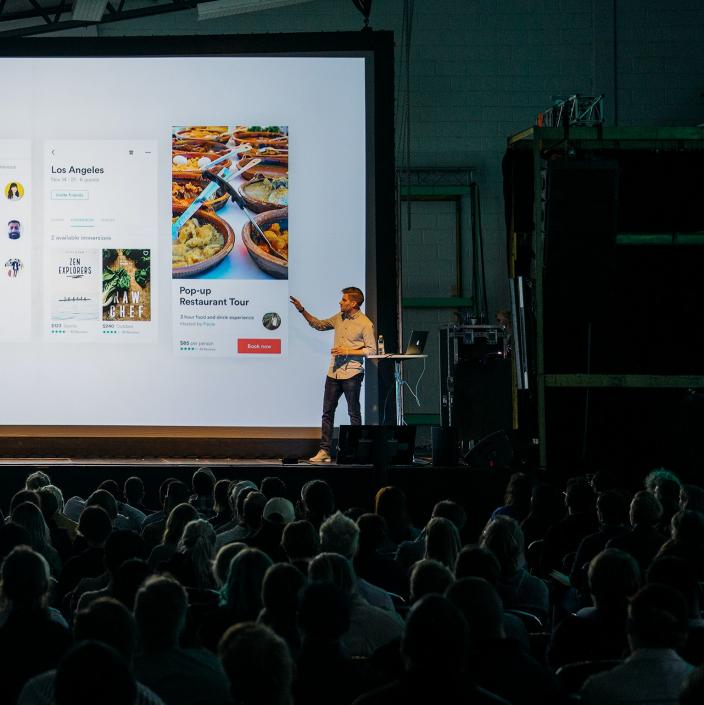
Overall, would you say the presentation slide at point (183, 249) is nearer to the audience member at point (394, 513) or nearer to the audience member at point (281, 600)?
the audience member at point (394, 513)

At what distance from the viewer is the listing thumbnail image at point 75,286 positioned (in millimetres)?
10344

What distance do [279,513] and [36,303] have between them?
6.02m

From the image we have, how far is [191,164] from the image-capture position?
34.0ft

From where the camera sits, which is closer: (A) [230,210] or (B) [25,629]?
(B) [25,629]

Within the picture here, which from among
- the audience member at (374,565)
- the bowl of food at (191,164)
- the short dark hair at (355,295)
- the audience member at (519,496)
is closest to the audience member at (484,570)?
the audience member at (374,565)

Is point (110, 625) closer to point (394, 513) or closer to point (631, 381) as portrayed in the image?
point (394, 513)

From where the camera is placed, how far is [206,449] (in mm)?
10422

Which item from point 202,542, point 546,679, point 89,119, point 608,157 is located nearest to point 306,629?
point 546,679

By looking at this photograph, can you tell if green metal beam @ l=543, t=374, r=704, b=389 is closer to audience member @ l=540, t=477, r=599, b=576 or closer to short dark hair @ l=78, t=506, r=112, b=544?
audience member @ l=540, t=477, r=599, b=576

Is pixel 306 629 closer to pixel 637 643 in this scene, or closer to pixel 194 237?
pixel 637 643

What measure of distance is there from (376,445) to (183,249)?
3183 millimetres

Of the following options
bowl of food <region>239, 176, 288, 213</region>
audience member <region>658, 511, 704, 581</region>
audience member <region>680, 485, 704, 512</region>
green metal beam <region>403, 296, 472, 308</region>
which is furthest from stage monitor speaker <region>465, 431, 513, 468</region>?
green metal beam <region>403, 296, 472, 308</region>

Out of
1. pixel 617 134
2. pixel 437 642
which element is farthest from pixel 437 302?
pixel 437 642

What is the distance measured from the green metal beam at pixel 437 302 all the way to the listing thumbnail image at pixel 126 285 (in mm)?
4465
